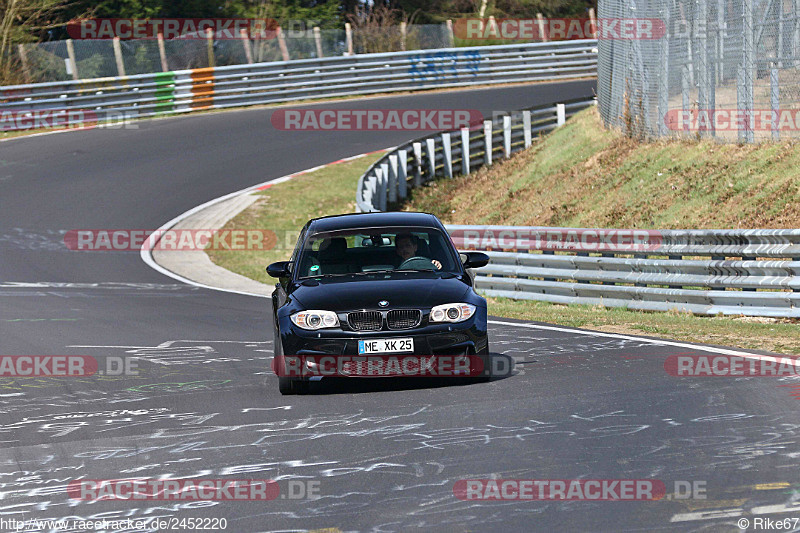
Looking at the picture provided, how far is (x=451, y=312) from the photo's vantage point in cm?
961

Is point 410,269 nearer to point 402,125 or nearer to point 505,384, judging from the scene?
point 505,384

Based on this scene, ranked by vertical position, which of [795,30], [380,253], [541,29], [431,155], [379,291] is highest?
[541,29]

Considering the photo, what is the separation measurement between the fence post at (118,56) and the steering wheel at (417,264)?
2990 centimetres

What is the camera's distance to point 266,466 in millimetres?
7109

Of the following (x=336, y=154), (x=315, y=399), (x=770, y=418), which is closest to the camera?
(x=770, y=418)

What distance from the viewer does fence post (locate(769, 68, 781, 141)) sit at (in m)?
18.8

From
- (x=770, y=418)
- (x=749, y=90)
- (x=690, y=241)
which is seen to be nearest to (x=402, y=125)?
(x=749, y=90)

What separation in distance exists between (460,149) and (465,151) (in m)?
0.37

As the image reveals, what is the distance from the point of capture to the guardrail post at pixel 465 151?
30.6m

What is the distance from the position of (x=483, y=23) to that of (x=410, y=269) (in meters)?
38.2

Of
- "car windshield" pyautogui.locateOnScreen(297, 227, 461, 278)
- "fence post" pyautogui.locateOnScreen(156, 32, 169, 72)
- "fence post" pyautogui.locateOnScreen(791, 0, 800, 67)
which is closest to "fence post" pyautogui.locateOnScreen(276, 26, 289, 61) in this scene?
"fence post" pyautogui.locateOnScreen(156, 32, 169, 72)
